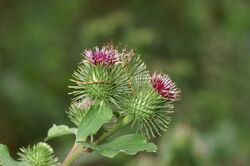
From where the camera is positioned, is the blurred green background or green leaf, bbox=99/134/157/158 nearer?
green leaf, bbox=99/134/157/158

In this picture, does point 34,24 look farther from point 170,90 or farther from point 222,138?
point 170,90

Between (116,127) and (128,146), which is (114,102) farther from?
(128,146)

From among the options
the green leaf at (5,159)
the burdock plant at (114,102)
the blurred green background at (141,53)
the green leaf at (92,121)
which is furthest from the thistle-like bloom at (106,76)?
the blurred green background at (141,53)

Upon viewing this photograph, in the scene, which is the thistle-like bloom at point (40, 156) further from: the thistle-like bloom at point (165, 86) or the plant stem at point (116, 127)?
the thistle-like bloom at point (165, 86)

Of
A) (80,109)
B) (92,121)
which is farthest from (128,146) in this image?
(80,109)

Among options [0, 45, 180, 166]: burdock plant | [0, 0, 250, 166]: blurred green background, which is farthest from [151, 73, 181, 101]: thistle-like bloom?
[0, 0, 250, 166]: blurred green background

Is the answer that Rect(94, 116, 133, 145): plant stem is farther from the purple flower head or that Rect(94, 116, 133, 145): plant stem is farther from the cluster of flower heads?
the purple flower head

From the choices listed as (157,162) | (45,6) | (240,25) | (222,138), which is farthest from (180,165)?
(45,6)
